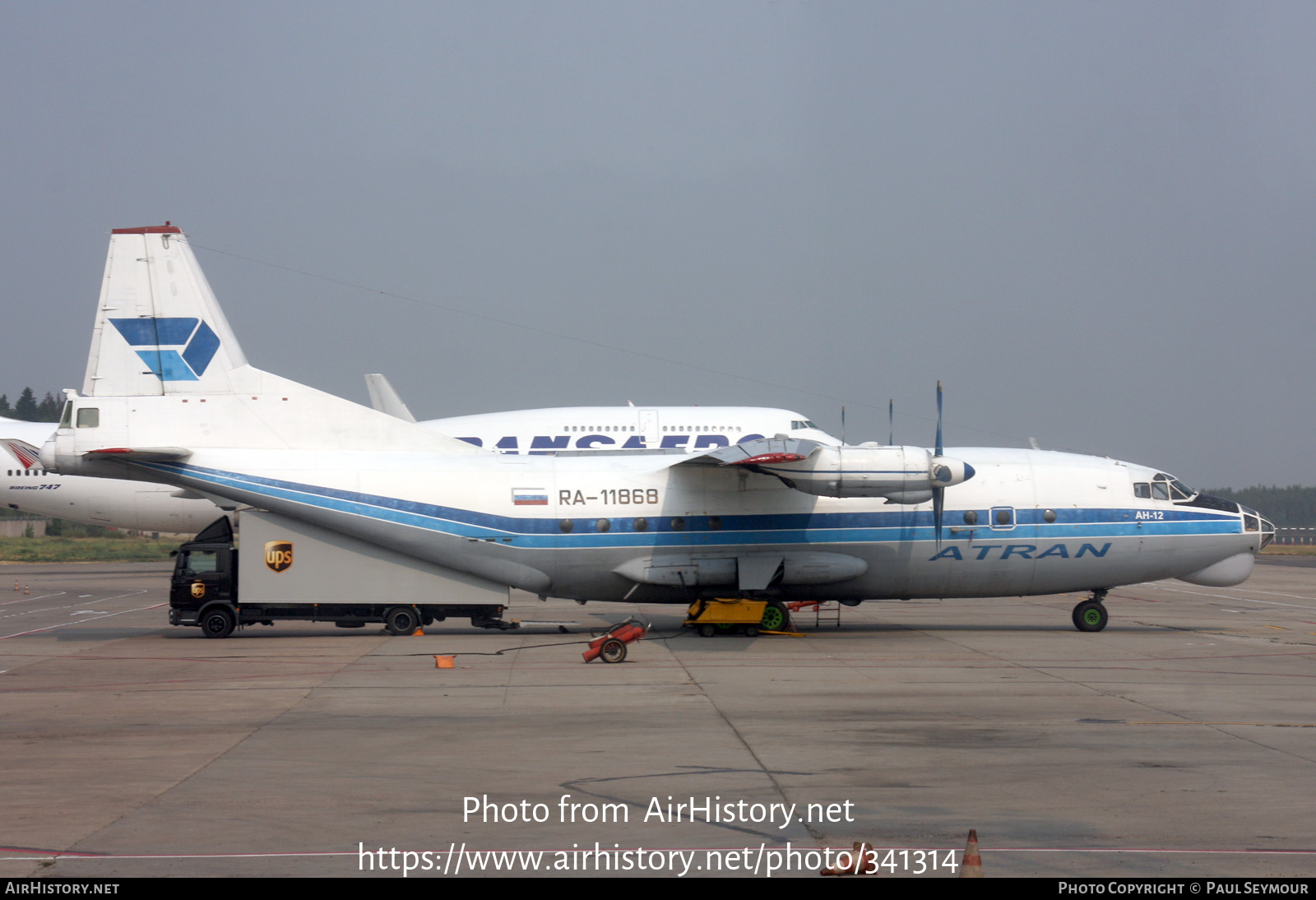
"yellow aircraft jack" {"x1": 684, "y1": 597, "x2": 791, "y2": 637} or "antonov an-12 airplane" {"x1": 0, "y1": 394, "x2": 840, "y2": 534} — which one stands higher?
"antonov an-12 airplane" {"x1": 0, "y1": 394, "x2": 840, "y2": 534}

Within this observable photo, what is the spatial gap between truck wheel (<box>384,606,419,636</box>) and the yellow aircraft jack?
6.06 meters

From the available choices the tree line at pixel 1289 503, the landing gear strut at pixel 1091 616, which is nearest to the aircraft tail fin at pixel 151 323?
the landing gear strut at pixel 1091 616

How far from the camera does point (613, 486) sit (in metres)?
22.9

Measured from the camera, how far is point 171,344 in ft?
74.0

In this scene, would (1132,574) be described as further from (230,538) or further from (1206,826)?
(230,538)

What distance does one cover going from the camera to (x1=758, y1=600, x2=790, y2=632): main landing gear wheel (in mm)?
23547

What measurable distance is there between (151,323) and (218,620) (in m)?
6.59

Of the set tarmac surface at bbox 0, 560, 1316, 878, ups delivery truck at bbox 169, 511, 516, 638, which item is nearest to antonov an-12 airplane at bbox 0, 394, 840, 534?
ups delivery truck at bbox 169, 511, 516, 638

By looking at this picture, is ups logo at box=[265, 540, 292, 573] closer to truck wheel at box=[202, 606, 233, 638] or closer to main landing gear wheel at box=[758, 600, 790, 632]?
truck wheel at box=[202, 606, 233, 638]

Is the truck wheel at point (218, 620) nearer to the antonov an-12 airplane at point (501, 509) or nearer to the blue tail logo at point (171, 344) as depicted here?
the antonov an-12 airplane at point (501, 509)

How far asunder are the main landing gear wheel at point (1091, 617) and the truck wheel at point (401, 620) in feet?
49.1

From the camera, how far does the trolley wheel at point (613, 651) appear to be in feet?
62.2
